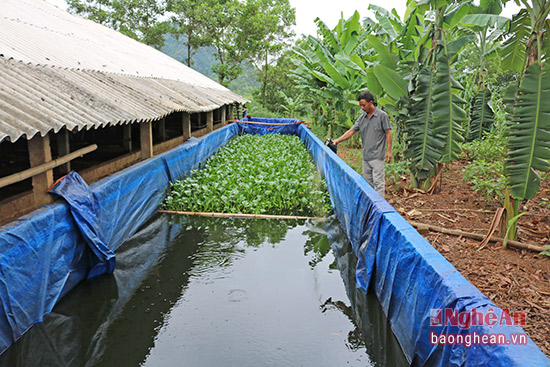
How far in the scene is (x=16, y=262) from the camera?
3340mm

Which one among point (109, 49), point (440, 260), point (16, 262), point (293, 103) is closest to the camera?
point (440, 260)

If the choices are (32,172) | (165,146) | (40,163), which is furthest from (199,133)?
(32,172)

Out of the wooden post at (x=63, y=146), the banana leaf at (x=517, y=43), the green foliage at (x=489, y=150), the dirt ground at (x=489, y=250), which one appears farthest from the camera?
the green foliage at (x=489, y=150)

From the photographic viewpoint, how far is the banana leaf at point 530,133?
408 cm

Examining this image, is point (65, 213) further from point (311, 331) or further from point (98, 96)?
point (311, 331)

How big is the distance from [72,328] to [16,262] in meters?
0.84

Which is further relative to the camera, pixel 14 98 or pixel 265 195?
pixel 265 195

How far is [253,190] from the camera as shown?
8.08 meters

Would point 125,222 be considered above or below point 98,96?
below

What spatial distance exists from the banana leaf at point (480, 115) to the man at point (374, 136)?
7118 millimetres

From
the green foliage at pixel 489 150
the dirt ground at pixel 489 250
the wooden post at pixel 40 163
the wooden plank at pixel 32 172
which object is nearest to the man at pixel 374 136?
the dirt ground at pixel 489 250

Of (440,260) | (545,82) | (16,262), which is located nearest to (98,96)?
(16,262)

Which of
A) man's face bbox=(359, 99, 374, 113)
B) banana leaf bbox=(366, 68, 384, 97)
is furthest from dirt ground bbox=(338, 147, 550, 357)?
banana leaf bbox=(366, 68, 384, 97)

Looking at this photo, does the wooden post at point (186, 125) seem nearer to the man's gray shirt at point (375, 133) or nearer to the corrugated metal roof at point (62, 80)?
the corrugated metal roof at point (62, 80)
